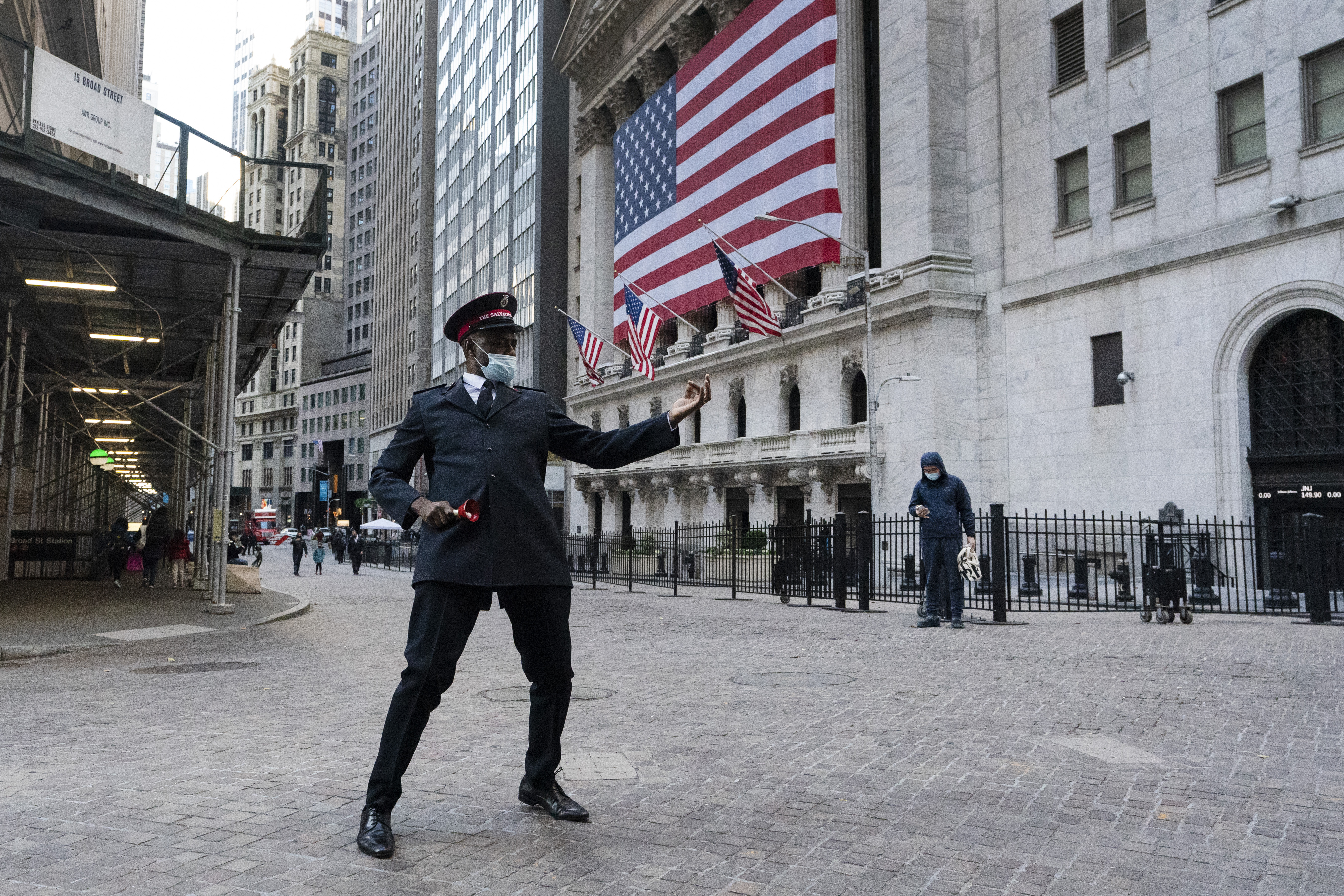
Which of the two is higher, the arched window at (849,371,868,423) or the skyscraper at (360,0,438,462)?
the skyscraper at (360,0,438,462)

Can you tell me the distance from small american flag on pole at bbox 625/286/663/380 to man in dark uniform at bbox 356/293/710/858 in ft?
87.9

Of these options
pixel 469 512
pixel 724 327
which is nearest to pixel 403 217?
pixel 724 327

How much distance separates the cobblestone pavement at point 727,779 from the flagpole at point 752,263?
22.6m

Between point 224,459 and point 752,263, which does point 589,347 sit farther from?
point 224,459

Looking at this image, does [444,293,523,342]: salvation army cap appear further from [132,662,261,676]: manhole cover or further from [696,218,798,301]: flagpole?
[696,218,798,301]: flagpole

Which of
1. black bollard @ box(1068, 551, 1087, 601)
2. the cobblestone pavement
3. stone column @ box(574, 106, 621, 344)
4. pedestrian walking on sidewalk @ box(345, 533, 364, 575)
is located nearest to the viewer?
the cobblestone pavement

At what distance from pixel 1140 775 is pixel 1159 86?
24.7 m

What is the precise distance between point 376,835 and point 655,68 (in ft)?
169

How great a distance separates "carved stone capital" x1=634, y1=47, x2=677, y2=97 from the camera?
50812 mm

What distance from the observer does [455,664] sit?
443cm

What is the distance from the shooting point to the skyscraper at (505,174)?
64812 mm

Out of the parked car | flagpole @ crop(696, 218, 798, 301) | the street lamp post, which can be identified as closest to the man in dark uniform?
the street lamp post

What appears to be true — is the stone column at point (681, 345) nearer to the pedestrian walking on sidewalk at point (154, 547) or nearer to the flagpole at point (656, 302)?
the flagpole at point (656, 302)

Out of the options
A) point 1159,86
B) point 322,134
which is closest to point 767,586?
point 1159,86
